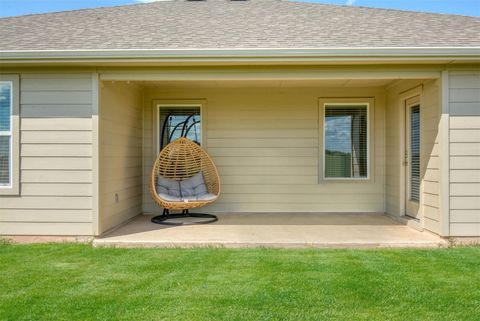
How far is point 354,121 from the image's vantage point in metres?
6.84

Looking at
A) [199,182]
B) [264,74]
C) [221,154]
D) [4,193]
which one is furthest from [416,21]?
[4,193]

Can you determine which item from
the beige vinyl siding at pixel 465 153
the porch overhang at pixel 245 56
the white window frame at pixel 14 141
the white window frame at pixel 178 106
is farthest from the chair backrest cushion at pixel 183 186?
the beige vinyl siding at pixel 465 153

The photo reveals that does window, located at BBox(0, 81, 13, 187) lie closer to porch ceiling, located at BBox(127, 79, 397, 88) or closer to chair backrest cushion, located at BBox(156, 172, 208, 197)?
porch ceiling, located at BBox(127, 79, 397, 88)

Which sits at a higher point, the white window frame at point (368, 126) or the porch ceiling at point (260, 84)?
the porch ceiling at point (260, 84)

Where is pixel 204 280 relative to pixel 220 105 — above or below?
below

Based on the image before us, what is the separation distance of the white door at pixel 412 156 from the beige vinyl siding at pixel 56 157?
4.41 metres

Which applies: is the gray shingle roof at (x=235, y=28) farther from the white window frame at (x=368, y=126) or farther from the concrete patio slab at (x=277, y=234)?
the concrete patio slab at (x=277, y=234)

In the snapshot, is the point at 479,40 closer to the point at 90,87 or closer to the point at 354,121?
the point at 354,121

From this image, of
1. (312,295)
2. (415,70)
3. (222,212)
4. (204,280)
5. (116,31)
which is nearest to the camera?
(312,295)

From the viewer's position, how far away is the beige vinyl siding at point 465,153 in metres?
4.64

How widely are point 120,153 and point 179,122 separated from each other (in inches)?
59.0

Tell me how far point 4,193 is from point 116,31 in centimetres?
267

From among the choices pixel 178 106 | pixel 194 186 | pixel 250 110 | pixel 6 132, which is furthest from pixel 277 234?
pixel 6 132

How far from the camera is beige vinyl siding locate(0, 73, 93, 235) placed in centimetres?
479
